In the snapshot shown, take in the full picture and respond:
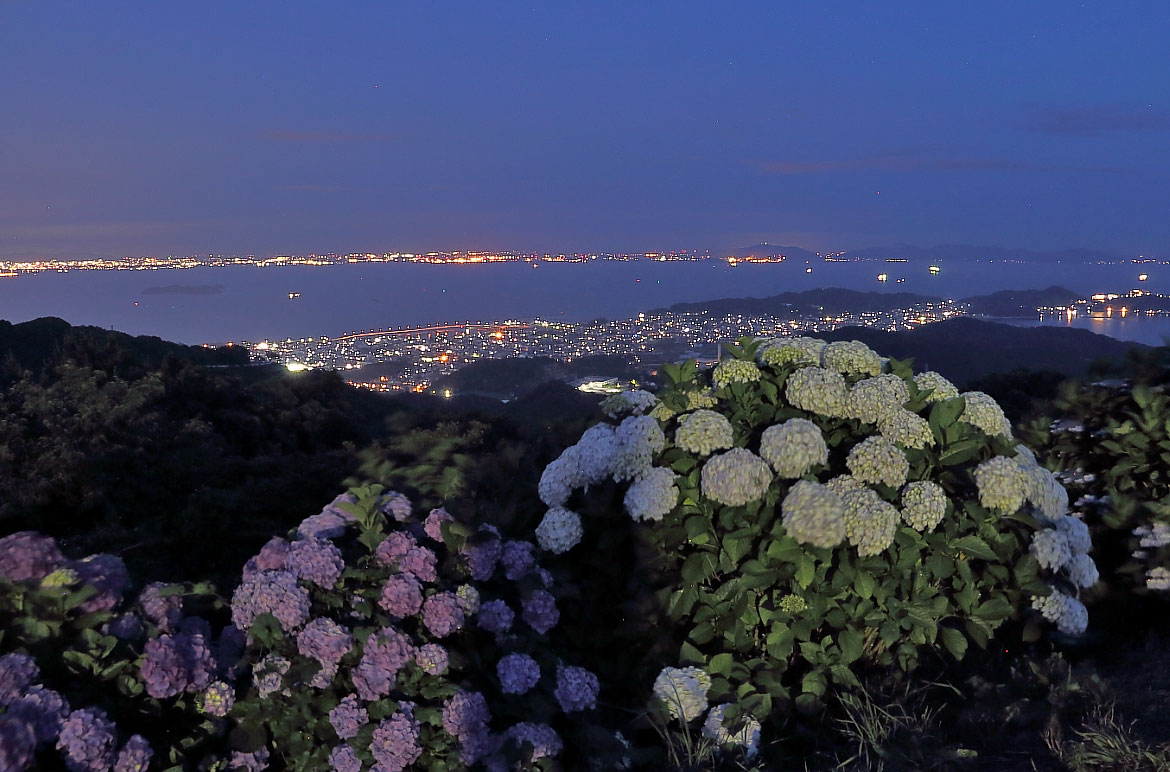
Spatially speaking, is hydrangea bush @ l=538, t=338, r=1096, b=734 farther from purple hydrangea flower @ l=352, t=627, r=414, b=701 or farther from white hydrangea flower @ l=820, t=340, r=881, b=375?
purple hydrangea flower @ l=352, t=627, r=414, b=701

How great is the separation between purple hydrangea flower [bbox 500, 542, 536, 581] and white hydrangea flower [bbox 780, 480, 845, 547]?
109 centimetres

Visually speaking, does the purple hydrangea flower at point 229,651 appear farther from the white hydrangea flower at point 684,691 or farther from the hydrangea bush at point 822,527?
the white hydrangea flower at point 684,691

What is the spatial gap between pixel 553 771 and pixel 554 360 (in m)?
17.1

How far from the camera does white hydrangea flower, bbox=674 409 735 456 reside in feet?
12.4

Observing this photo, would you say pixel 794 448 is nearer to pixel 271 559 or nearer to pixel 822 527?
pixel 822 527

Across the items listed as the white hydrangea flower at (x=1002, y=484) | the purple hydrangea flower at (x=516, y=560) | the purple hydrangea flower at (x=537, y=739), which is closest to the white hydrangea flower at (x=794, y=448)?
the white hydrangea flower at (x=1002, y=484)

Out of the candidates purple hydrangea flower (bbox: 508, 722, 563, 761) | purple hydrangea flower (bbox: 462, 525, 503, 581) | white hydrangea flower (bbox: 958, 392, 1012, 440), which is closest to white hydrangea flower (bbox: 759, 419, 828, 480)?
white hydrangea flower (bbox: 958, 392, 1012, 440)

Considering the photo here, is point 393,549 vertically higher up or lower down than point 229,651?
higher up

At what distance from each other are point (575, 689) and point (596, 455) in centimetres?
109

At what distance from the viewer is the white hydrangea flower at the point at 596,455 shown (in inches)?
156

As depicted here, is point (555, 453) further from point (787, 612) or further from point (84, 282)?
point (84, 282)

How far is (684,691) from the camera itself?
3.47 metres

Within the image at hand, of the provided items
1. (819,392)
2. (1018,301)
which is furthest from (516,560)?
(1018,301)

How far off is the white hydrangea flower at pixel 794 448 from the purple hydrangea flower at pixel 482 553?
1.24 metres
